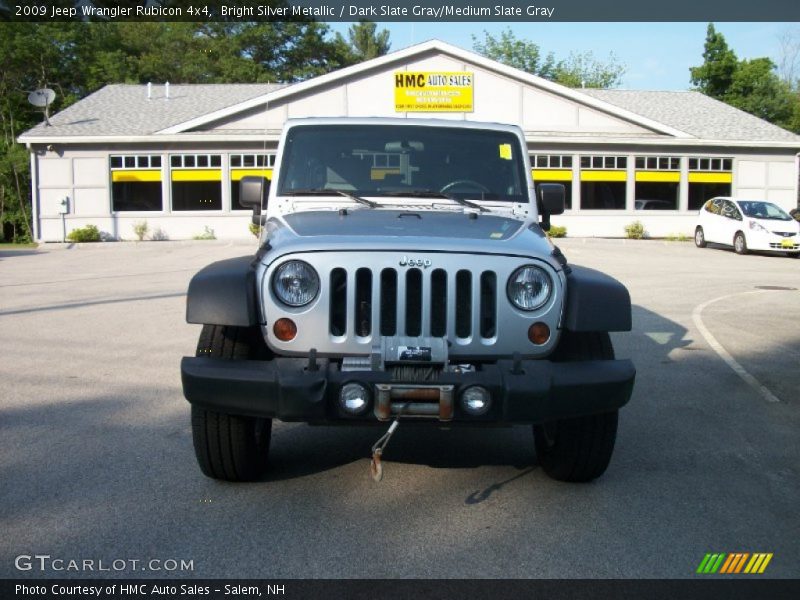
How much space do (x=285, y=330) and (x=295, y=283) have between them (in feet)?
0.75

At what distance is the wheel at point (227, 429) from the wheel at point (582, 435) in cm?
155

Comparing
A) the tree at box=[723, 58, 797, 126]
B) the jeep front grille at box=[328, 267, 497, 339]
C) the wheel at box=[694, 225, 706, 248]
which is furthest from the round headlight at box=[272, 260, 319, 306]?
the tree at box=[723, 58, 797, 126]

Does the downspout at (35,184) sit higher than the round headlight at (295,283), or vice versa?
the downspout at (35,184)

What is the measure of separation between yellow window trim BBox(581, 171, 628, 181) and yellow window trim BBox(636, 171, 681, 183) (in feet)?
1.74

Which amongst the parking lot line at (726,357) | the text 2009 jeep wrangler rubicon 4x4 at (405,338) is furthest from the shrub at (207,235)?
the text 2009 jeep wrangler rubicon 4x4 at (405,338)

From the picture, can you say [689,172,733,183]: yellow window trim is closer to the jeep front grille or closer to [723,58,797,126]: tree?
[723,58,797,126]: tree

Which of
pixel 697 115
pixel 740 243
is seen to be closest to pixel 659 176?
pixel 697 115

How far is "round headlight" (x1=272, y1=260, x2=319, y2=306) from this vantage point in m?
4.14

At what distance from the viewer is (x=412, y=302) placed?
4.13 meters

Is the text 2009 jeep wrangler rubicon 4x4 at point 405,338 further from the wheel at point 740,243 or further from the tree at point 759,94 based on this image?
the tree at point 759,94

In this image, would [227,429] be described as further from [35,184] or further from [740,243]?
[35,184]

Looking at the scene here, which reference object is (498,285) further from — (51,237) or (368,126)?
(51,237)

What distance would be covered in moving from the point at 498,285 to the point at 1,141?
1439 inches

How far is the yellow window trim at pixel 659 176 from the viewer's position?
30219 mm
